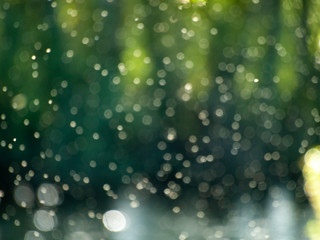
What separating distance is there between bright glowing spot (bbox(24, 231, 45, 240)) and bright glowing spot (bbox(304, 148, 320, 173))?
125cm

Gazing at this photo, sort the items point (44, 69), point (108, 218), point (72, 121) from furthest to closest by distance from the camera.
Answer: point (72, 121) < point (44, 69) < point (108, 218)

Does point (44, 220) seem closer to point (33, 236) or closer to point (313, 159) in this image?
point (33, 236)

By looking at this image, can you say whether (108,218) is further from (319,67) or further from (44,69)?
(319,67)

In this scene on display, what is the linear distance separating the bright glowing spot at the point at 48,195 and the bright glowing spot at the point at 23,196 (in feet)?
0.23

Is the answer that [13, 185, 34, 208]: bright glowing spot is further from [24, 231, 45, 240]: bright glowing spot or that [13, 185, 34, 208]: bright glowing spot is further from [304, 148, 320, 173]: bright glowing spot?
[304, 148, 320, 173]: bright glowing spot

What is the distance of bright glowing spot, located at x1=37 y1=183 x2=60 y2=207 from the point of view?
283 cm

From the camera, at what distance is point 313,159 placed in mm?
2770

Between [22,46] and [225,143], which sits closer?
[22,46]

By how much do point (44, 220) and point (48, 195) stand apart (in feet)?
0.94

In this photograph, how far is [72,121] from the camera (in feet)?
10.8

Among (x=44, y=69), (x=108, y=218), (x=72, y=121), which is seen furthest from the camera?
(x=72, y=121)

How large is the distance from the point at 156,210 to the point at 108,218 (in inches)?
10.9

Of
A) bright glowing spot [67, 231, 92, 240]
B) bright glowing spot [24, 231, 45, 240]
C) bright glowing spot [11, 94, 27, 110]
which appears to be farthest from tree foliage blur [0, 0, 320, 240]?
bright glowing spot [24, 231, 45, 240]

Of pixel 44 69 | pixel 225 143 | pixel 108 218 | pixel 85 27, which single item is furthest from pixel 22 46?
pixel 225 143
